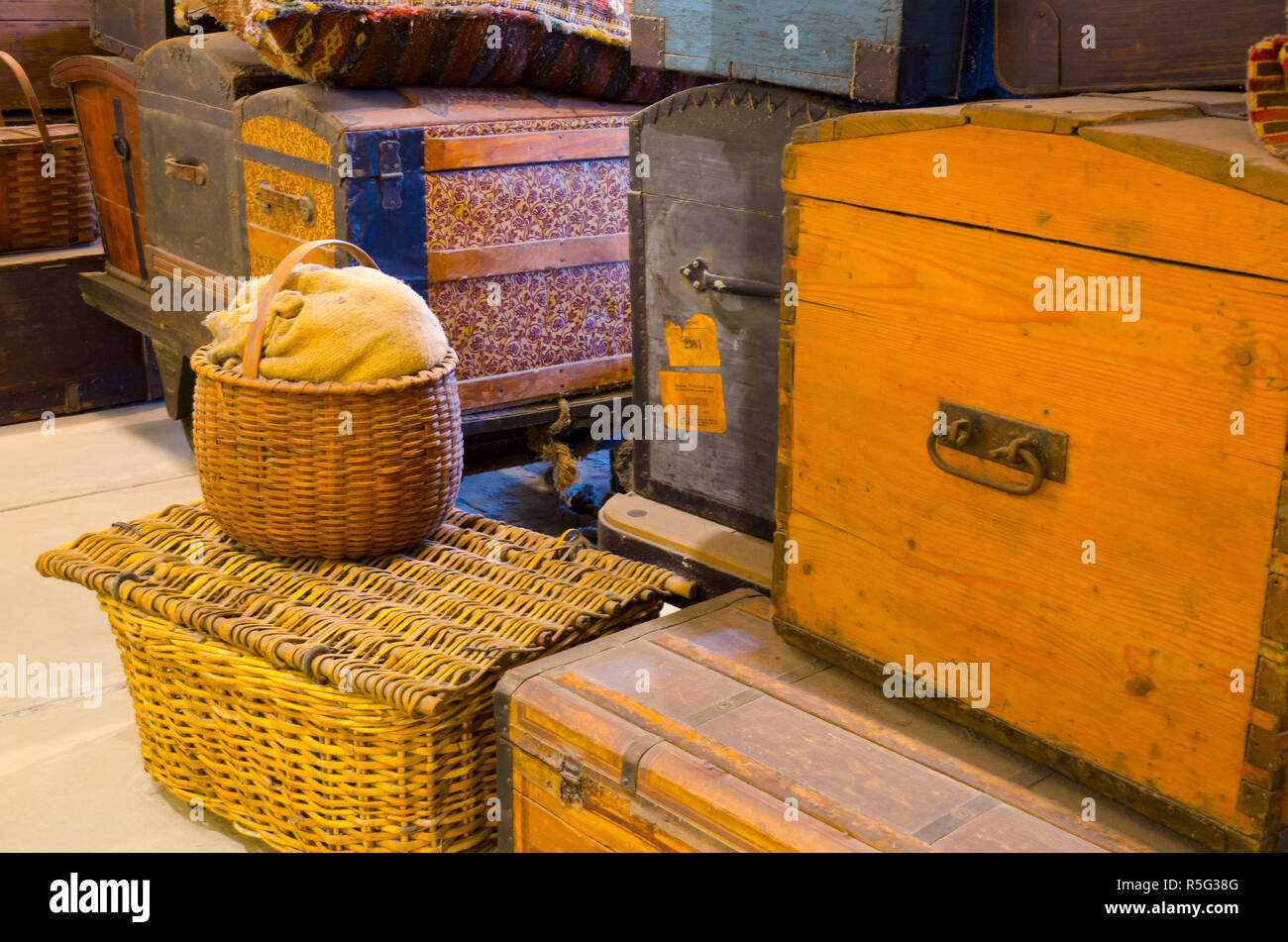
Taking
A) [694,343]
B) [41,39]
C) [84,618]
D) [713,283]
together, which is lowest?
[84,618]

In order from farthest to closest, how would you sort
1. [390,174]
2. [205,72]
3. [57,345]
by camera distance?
[57,345]
[205,72]
[390,174]

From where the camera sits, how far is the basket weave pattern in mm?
2016

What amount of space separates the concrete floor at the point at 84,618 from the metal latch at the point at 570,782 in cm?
63

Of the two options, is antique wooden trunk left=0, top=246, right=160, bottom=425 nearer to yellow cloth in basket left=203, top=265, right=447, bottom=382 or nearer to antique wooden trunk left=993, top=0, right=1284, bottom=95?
yellow cloth in basket left=203, top=265, right=447, bottom=382

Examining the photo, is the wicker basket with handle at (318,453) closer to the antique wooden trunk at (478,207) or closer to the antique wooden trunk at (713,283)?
the antique wooden trunk at (713,283)

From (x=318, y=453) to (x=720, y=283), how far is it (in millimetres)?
694

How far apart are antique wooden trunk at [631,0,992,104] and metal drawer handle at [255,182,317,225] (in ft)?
3.43

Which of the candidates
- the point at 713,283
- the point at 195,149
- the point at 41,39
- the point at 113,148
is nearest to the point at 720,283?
the point at 713,283

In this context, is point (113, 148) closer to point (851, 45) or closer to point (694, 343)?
point (694, 343)

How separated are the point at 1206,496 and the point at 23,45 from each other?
14.8ft

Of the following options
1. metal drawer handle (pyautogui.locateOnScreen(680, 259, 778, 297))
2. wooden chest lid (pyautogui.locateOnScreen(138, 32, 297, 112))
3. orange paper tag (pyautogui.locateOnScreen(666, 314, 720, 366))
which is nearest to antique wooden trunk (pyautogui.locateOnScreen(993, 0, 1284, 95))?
metal drawer handle (pyautogui.locateOnScreen(680, 259, 778, 297))

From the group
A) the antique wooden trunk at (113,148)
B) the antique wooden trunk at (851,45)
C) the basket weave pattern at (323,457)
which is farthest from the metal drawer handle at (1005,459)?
the antique wooden trunk at (113,148)

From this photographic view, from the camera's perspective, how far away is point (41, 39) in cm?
464

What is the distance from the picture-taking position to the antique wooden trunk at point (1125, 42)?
1.65m
